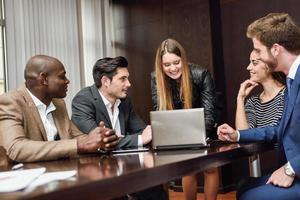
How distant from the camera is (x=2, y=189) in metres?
0.89

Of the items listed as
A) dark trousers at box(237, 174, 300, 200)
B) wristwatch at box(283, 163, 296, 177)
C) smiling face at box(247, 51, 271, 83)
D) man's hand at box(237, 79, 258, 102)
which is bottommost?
dark trousers at box(237, 174, 300, 200)

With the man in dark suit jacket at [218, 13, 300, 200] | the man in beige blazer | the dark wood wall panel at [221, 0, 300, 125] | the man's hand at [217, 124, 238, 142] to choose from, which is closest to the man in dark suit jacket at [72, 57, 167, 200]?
the man in beige blazer

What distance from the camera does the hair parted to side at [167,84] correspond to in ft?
8.89

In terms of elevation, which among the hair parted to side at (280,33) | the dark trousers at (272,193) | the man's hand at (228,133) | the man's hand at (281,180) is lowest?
the dark trousers at (272,193)

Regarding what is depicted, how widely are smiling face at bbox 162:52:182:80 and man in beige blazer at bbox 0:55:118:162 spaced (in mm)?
939

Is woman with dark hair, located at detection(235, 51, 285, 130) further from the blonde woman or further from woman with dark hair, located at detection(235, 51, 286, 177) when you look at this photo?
the blonde woman

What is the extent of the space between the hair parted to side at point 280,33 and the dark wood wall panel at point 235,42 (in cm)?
242

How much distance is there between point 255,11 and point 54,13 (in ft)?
7.63

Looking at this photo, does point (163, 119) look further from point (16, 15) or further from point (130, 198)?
point (16, 15)

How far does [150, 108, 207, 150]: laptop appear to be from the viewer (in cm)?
166

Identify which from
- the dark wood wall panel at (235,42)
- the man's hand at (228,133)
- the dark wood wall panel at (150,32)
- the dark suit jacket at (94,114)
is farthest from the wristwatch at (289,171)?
the dark wood wall panel at (235,42)

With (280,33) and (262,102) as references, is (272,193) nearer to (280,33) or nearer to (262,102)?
(280,33)

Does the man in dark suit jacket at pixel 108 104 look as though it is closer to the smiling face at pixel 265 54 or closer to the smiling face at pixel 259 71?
the smiling face at pixel 259 71

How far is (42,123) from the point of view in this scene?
1.81 metres
